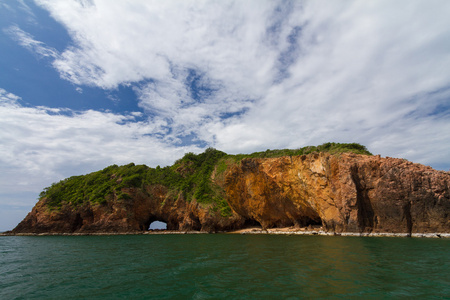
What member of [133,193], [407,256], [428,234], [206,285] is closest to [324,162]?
[428,234]

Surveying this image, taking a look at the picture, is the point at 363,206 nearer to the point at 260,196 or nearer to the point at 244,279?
the point at 260,196

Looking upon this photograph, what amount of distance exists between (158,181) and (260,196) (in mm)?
32801

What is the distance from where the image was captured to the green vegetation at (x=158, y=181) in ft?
193

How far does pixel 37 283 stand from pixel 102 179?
6227cm

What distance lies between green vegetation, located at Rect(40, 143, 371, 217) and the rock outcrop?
153 centimetres

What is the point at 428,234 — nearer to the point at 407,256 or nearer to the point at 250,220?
the point at 407,256

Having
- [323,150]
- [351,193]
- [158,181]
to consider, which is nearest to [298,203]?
[351,193]

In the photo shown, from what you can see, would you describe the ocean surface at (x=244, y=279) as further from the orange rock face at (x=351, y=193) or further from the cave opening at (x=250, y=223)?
the cave opening at (x=250, y=223)

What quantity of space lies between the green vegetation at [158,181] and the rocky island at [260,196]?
0.90ft

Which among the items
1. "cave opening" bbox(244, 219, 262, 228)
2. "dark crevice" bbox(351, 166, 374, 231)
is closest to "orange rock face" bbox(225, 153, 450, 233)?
"dark crevice" bbox(351, 166, 374, 231)

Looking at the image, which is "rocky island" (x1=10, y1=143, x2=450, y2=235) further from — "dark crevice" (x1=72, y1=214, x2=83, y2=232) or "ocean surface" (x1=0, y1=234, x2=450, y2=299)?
"ocean surface" (x1=0, y1=234, x2=450, y2=299)

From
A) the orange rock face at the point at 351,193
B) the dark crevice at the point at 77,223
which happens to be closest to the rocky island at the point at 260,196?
the orange rock face at the point at 351,193

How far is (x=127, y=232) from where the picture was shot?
57.0 m

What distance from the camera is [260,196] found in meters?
48.3
